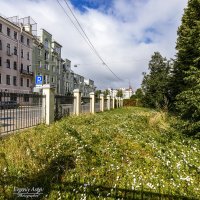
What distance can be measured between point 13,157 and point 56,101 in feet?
21.0

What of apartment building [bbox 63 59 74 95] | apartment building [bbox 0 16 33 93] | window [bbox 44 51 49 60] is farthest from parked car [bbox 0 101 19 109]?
apartment building [bbox 63 59 74 95]

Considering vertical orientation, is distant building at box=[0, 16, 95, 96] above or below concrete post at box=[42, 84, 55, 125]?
above

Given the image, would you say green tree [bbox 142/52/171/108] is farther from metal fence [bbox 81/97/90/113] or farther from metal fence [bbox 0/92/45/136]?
metal fence [bbox 0/92/45/136]

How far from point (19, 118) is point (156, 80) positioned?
20226mm

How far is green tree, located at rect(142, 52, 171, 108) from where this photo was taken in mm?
24172

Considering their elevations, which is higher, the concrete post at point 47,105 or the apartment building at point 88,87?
the apartment building at point 88,87

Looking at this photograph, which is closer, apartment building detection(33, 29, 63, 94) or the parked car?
the parked car

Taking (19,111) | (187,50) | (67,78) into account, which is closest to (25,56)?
(67,78)

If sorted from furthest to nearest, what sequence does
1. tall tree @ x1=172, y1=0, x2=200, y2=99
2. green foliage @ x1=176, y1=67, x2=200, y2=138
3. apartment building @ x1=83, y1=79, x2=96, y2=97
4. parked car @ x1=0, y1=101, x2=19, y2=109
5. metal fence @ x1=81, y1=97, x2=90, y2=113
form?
1. apartment building @ x1=83, y1=79, x2=96, y2=97
2. metal fence @ x1=81, y1=97, x2=90, y2=113
3. tall tree @ x1=172, y1=0, x2=200, y2=99
4. green foliage @ x1=176, y1=67, x2=200, y2=138
5. parked car @ x1=0, y1=101, x2=19, y2=109

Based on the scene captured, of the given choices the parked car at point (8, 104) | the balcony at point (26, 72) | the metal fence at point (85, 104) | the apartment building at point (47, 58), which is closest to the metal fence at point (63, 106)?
the metal fence at point (85, 104)

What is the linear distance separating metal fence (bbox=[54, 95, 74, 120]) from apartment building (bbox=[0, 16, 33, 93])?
22.3 m

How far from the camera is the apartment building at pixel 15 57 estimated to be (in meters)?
33.6

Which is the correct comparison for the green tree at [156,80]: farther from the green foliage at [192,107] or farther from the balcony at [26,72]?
the balcony at [26,72]

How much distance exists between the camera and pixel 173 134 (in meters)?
8.02
